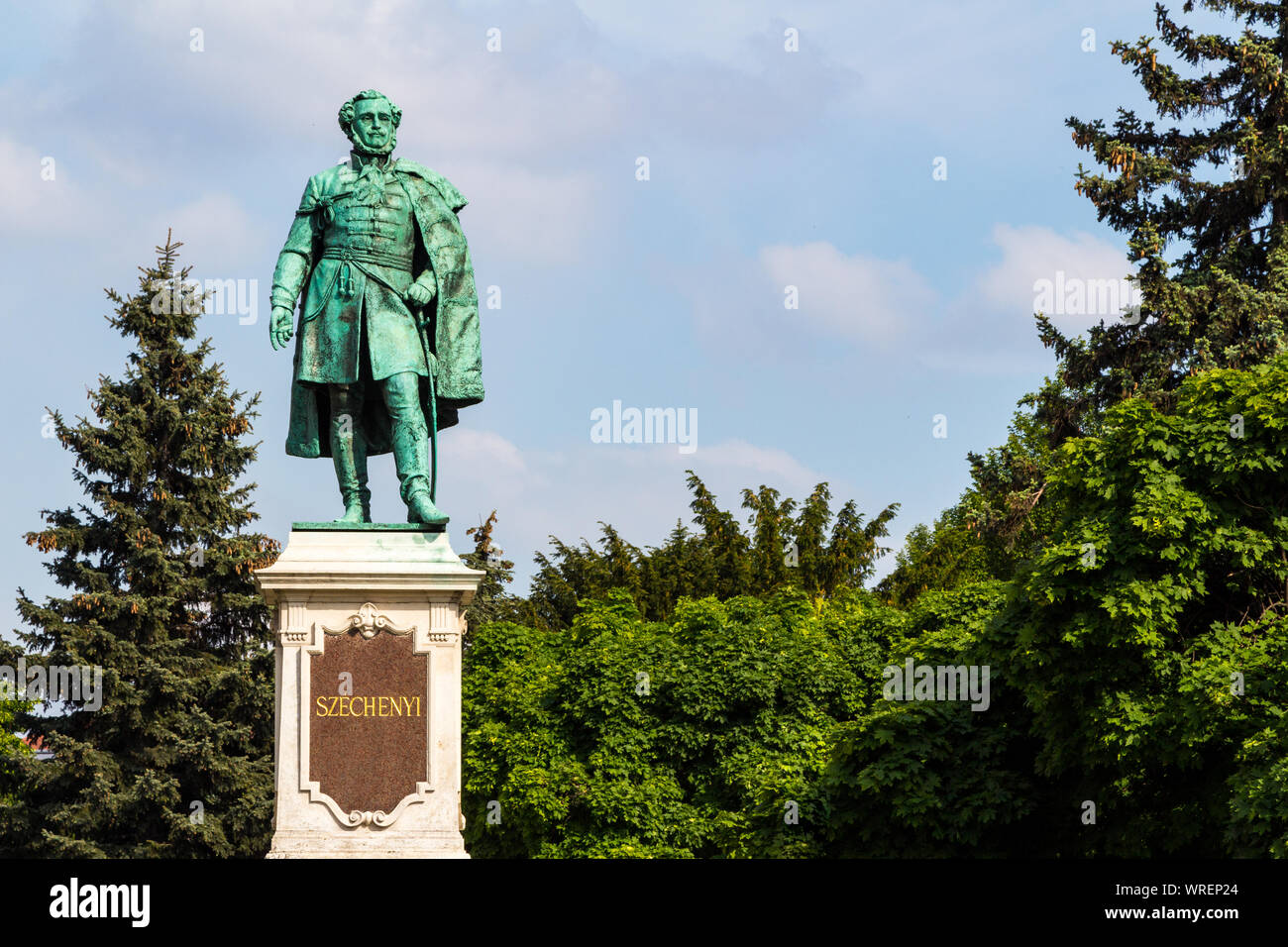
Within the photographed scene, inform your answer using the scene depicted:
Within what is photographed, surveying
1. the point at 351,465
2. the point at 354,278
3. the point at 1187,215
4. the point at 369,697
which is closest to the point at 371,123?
the point at 354,278

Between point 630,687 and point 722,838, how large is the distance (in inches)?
202

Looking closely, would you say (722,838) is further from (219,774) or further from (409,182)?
(409,182)

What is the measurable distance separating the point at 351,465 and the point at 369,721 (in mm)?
2027

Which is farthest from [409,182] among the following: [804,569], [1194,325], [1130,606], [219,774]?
[804,569]

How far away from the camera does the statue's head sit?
1466 cm

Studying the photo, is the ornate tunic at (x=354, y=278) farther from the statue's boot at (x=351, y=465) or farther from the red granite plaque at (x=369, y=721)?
the red granite plaque at (x=369, y=721)

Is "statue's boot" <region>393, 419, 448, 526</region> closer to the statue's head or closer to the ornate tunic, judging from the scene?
the ornate tunic

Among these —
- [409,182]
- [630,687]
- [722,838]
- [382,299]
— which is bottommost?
[722,838]

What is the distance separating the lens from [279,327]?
46.8ft

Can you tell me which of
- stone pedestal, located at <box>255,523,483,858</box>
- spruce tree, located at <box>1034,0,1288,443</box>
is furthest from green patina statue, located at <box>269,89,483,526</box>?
spruce tree, located at <box>1034,0,1288,443</box>

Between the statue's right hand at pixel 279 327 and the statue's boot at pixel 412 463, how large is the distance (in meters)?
1.01

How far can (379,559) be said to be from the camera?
44.9 feet

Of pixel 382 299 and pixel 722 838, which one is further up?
pixel 382 299
